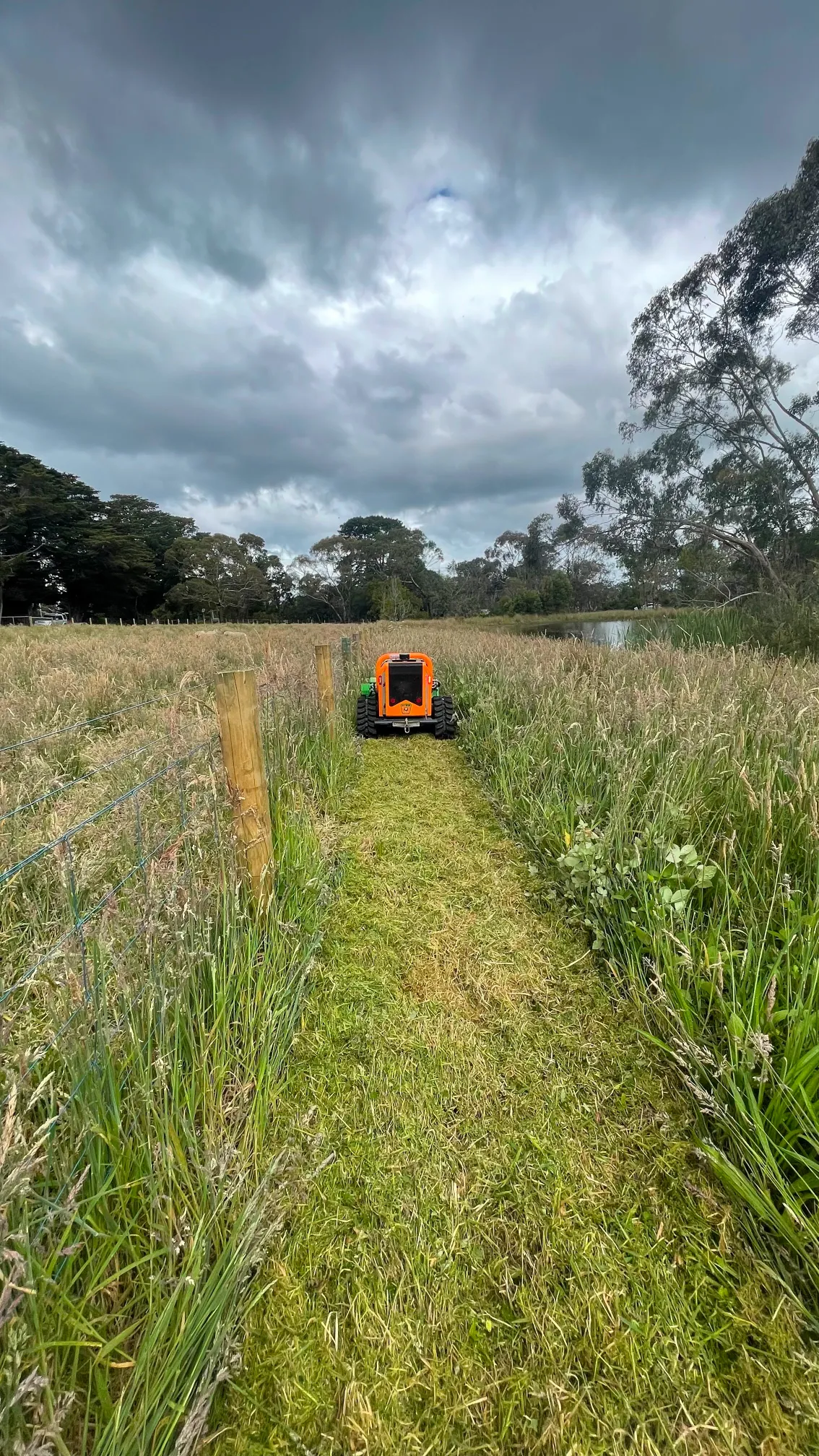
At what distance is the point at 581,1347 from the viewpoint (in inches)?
43.3

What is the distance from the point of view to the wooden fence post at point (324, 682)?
482 centimetres

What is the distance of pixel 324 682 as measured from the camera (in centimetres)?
491

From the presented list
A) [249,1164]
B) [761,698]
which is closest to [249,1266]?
[249,1164]

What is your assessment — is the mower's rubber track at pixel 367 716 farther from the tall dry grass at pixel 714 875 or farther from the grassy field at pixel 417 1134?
the grassy field at pixel 417 1134

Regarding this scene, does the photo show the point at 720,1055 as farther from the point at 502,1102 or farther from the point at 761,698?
the point at 761,698

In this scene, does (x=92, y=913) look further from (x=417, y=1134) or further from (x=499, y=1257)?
(x=499, y=1257)

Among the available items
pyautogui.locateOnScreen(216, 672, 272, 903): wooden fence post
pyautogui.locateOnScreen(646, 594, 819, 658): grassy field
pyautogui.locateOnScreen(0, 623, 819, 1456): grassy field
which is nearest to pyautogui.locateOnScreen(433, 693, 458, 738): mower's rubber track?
pyautogui.locateOnScreen(0, 623, 819, 1456): grassy field

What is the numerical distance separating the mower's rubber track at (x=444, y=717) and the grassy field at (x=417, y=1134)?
318 cm

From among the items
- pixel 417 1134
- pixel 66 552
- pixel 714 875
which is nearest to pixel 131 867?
pixel 417 1134

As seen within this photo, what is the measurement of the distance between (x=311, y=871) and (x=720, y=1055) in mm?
1880

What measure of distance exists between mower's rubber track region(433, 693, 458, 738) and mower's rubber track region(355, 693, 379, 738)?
0.74 metres

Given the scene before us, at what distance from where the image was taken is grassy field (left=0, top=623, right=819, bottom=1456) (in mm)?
996

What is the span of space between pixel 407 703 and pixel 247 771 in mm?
3986

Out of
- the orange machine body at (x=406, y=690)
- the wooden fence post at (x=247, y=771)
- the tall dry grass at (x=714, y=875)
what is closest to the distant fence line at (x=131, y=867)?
the wooden fence post at (x=247, y=771)
